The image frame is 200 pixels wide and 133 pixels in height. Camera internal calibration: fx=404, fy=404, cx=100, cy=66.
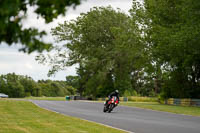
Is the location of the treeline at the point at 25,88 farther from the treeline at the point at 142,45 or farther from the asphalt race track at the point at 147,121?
the asphalt race track at the point at 147,121

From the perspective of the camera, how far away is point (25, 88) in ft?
430

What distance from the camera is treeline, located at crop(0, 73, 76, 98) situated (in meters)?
120

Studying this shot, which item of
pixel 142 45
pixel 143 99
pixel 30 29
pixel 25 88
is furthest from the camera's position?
pixel 25 88

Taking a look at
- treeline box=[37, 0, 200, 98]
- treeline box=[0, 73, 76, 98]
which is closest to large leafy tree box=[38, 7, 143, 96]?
treeline box=[37, 0, 200, 98]

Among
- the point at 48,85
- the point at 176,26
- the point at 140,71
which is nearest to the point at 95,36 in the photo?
the point at 140,71

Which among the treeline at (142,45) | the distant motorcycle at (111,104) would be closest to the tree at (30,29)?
the distant motorcycle at (111,104)

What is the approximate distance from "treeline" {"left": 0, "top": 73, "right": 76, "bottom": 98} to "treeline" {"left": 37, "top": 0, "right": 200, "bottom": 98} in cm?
5056

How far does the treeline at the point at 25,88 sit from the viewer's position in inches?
4722

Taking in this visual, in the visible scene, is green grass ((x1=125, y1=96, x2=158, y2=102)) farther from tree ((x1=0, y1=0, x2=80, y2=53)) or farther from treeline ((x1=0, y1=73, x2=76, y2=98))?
treeline ((x1=0, y1=73, x2=76, y2=98))

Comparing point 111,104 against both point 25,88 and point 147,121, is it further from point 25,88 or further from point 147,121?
point 25,88

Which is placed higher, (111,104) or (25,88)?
(25,88)

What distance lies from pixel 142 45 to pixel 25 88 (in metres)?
92.1

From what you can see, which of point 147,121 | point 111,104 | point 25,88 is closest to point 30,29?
point 147,121

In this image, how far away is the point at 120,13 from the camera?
66.7 m
